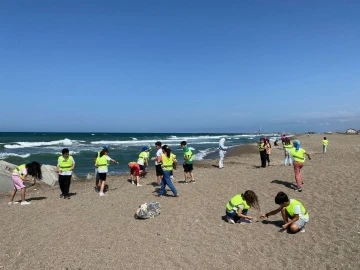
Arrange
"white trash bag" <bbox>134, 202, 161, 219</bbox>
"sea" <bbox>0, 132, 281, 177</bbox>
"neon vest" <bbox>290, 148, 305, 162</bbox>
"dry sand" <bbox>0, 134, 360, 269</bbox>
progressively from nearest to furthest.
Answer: "dry sand" <bbox>0, 134, 360, 269</bbox>
"white trash bag" <bbox>134, 202, 161, 219</bbox>
"neon vest" <bbox>290, 148, 305, 162</bbox>
"sea" <bbox>0, 132, 281, 177</bbox>

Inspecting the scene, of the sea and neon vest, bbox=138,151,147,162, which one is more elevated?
neon vest, bbox=138,151,147,162

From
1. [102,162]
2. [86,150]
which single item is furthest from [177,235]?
[86,150]

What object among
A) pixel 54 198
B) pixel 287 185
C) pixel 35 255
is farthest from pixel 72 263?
pixel 287 185

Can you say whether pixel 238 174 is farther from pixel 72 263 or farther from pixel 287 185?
pixel 72 263

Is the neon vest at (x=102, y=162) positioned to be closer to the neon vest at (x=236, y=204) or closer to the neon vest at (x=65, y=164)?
the neon vest at (x=65, y=164)

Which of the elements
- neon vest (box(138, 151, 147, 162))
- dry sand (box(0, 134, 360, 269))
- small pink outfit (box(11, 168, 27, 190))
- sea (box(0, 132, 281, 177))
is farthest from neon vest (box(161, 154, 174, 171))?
sea (box(0, 132, 281, 177))

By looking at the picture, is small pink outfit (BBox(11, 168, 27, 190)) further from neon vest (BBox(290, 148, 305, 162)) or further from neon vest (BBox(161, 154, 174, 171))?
neon vest (BBox(290, 148, 305, 162))

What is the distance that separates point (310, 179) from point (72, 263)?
10.1 meters

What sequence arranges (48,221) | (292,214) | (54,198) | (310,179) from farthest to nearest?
1. (310,179)
2. (54,198)
3. (48,221)
4. (292,214)

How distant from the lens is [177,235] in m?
7.02

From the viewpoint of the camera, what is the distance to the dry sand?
19.1 ft

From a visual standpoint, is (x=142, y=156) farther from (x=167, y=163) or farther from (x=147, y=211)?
(x=147, y=211)

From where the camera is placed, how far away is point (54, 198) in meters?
11.5

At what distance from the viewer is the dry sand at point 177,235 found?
5832mm
